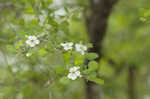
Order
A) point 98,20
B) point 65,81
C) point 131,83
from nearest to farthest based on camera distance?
point 65,81
point 98,20
point 131,83

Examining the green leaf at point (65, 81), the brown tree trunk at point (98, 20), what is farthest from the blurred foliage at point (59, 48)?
the brown tree trunk at point (98, 20)

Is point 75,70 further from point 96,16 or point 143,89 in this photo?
point 143,89

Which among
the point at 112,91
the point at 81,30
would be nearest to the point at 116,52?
the point at 81,30

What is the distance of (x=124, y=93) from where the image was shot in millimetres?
4750

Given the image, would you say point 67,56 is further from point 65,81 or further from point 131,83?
point 131,83

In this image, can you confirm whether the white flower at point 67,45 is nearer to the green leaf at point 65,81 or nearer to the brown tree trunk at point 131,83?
the green leaf at point 65,81

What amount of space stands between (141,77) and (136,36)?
72.3 inches

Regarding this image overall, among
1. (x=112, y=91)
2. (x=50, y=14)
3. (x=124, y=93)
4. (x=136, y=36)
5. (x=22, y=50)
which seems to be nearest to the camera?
(x=22, y=50)

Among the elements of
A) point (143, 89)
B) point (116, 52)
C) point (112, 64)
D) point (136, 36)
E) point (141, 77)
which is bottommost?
point (143, 89)

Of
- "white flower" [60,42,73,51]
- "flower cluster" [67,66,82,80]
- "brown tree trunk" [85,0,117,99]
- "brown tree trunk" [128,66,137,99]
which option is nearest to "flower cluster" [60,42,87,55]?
"white flower" [60,42,73,51]

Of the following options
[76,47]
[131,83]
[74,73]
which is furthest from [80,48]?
[131,83]

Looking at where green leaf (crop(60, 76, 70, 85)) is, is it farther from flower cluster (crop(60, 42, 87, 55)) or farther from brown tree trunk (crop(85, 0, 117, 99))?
brown tree trunk (crop(85, 0, 117, 99))

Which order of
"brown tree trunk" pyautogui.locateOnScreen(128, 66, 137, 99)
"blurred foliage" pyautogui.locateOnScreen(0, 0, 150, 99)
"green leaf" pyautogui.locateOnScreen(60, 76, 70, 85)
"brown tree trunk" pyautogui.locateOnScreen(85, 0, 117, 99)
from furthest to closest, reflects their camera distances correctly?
"brown tree trunk" pyautogui.locateOnScreen(128, 66, 137, 99)
"brown tree trunk" pyautogui.locateOnScreen(85, 0, 117, 99)
"blurred foliage" pyautogui.locateOnScreen(0, 0, 150, 99)
"green leaf" pyautogui.locateOnScreen(60, 76, 70, 85)

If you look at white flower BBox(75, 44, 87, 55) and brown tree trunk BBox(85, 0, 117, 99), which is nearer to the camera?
white flower BBox(75, 44, 87, 55)
